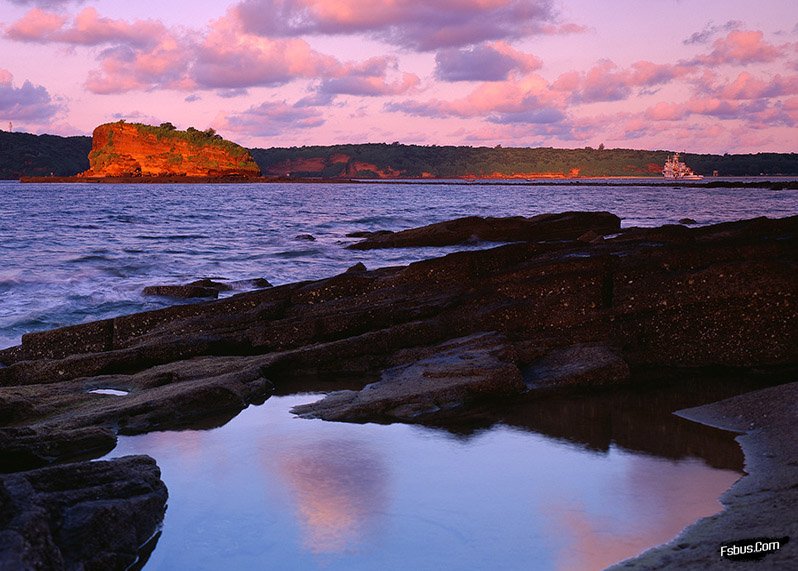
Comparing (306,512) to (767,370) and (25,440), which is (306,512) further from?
(767,370)

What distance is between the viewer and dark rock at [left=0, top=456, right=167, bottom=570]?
3711mm

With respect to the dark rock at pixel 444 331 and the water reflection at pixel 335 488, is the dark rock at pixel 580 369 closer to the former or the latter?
the dark rock at pixel 444 331

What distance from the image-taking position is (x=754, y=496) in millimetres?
5125

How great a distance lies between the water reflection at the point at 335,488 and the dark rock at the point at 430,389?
760 mm

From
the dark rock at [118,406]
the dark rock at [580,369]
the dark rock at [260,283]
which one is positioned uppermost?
the dark rock at [580,369]

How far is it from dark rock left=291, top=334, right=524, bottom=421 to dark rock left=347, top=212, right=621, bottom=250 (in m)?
20.9

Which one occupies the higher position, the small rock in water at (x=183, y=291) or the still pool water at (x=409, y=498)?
the still pool water at (x=409, y=498)

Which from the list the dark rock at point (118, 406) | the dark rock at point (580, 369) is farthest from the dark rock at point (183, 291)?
the dark rock at point (580, 369)

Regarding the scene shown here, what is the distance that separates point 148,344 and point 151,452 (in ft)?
12.7

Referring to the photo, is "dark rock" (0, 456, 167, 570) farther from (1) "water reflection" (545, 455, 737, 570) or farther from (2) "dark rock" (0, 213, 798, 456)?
(1) "water reflection" (545, 455, 737, 570)

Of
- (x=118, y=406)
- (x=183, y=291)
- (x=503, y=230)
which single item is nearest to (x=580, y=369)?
(x=118, y=406)

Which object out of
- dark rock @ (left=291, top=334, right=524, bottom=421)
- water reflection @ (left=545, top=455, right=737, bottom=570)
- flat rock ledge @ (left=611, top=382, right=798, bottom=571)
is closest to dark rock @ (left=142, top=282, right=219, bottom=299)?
dark rock @ (left=291, top=334, right=524, bottom=421)

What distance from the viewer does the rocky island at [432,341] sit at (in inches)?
295

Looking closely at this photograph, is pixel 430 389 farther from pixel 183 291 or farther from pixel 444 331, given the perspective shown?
pixel 183 291
